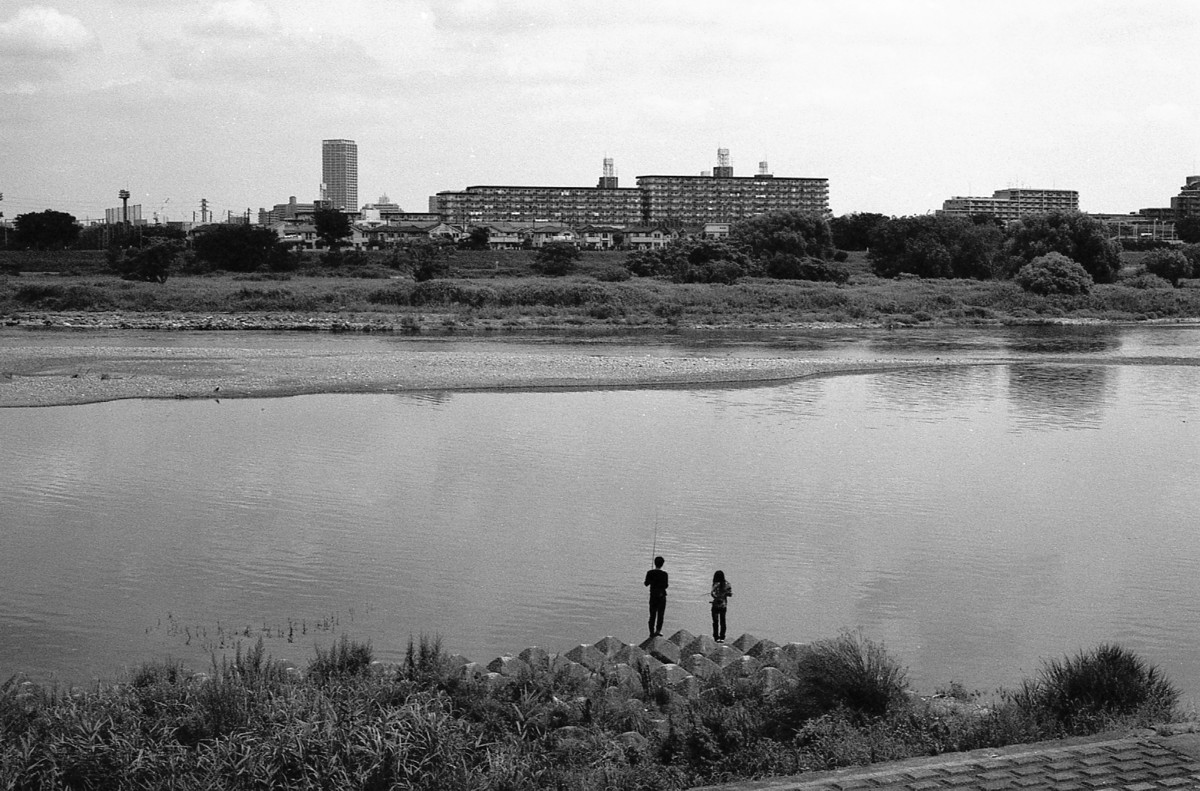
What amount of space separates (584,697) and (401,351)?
40874 millimetres

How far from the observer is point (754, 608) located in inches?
578

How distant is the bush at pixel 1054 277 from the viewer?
270ft

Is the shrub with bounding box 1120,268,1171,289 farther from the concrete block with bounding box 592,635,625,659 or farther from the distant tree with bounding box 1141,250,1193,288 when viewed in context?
the concrete block with bounding box 592,635,625,659

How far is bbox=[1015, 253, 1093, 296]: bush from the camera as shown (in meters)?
82.3

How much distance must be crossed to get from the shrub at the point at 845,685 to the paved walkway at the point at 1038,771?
1722 millimetres

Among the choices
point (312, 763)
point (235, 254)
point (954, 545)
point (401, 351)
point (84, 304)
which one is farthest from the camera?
point (235, 254)

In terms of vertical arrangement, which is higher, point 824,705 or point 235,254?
point 235,254

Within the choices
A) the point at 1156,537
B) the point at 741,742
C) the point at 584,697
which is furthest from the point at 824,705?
the point at 1156,537

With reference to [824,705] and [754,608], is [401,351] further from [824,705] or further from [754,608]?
[824,705]

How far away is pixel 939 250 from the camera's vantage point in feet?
326

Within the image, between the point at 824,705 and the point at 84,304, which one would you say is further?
the point at 84,304

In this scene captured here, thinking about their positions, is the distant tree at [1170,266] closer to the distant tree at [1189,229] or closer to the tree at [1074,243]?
the tree at [1074,243]

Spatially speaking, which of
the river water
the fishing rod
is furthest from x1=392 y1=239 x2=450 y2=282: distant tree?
the fishing rod

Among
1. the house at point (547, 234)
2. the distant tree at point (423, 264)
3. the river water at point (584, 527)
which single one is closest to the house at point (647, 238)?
the house at point (547, 234)
